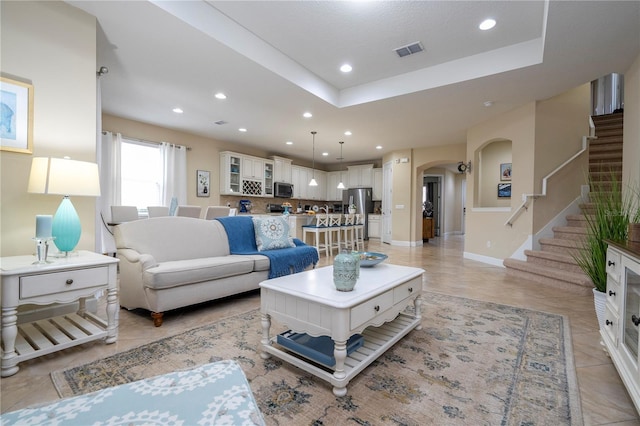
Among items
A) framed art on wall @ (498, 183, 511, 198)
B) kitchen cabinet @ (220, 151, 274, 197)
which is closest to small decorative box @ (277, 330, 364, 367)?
kitchen cabinet @ (220, 151, 274, 197)

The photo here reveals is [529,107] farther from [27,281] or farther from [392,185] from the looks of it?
[27,281]

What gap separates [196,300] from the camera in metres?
2.69

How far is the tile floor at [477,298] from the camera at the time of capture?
1.49 metres

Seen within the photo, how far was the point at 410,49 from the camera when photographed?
3.40 m

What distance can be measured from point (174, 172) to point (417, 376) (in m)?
6.02

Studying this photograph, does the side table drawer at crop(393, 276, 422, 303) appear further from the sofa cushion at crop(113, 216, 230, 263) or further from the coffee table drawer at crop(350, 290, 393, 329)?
the sofa cushion at crop(113, 216, 230, 263)

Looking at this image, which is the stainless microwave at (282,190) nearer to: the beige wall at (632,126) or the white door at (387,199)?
the white door at (387,199)

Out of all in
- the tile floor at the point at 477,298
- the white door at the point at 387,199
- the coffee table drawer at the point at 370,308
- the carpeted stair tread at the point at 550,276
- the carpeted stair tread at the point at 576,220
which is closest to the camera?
the tile floor at the point at 477,298

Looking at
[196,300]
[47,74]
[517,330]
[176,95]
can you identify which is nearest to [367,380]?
[517,330]

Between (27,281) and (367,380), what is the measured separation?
211cm

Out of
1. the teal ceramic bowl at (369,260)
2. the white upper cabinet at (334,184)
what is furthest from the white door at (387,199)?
the teal ceramic bowl at (369,260)

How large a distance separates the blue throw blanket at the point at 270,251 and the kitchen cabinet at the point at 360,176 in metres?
6.13

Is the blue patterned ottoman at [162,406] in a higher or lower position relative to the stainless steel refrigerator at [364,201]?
lower

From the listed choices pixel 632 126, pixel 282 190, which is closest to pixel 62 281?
pixel 632 126
